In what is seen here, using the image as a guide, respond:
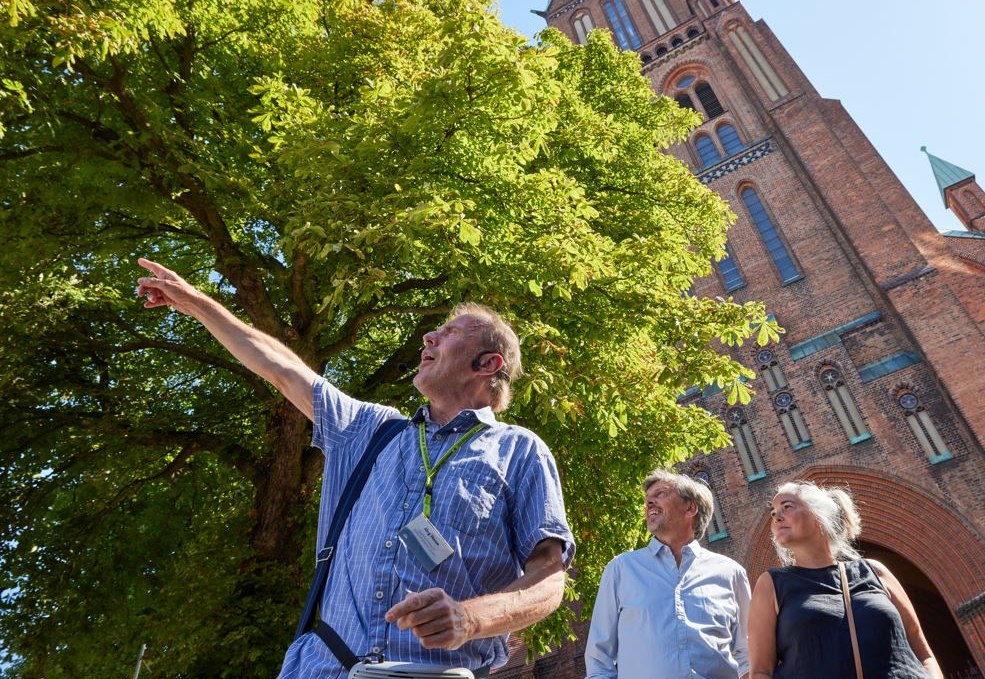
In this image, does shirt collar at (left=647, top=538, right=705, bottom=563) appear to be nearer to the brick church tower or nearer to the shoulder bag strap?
the shoulder bag strap

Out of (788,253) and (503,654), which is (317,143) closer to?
(503,654)

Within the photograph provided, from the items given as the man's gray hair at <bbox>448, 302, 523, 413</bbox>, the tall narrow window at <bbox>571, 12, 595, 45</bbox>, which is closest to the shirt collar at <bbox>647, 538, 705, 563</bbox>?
the man's gray hair at <bbox>448, 302, 523, 413</bbox>

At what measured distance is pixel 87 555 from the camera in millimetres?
7203

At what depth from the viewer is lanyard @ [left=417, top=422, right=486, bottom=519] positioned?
1.49 metres

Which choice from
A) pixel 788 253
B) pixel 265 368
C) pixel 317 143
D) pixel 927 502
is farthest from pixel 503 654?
pixel 788 253

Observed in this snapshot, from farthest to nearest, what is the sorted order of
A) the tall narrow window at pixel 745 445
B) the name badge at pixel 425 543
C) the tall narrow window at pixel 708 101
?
1. the tall narrow window at pixel 708 101
2. the tall narrow window at pixel 745 445
3. the name badge at pixel 425 543

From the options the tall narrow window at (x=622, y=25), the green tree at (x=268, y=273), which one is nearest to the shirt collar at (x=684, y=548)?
the green tree at (x=268, y=273)

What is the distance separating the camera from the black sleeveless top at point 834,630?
2371 mm

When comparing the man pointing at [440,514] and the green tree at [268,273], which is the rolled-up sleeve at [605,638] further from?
the man pointing at [440,514]

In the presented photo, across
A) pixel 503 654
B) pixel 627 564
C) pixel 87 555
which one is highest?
pixel 87 555

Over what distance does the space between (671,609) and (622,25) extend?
25875 millimetres

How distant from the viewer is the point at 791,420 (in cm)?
1395

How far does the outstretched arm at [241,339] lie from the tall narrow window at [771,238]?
15.5 metres

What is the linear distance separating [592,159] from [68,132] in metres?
5.33
